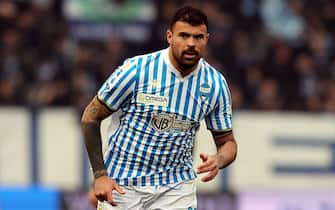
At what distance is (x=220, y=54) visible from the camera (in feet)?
45.2

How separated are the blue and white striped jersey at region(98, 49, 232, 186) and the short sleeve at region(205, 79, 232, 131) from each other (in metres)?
0.01

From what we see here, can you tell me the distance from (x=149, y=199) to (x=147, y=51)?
6773mm

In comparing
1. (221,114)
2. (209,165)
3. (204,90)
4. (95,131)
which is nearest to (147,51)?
(221,114)

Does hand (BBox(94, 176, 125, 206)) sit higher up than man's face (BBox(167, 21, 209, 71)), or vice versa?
man's face (BBox(167, 21, 209, 71))

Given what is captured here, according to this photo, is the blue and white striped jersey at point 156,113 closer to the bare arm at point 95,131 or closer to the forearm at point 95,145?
the bare arm at point 95,131

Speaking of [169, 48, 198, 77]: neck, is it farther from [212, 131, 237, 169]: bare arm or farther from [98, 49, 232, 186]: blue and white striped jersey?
[212, 131, 237, 169]: bare arm

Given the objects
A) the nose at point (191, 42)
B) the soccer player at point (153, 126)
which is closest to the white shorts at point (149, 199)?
the soccer player at point (153, 126)

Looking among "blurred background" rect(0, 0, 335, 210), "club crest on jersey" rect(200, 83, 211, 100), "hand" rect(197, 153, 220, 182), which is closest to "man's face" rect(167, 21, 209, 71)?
"club crest on jersey" rect(200, 83, 211, 100)

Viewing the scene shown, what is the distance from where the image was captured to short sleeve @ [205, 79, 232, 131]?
670 cm

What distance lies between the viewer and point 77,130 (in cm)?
1255

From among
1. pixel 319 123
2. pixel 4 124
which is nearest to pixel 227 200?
pixel 319 123

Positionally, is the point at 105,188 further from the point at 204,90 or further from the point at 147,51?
the point at 147,51

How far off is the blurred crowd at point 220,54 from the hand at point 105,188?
6.02 meters

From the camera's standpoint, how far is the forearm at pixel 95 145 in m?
6.52
